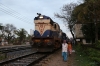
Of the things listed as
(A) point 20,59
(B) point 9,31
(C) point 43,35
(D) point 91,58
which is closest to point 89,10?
(C) point 43,35

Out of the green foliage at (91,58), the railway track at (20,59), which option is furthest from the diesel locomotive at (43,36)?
the green foliage at (91,58)

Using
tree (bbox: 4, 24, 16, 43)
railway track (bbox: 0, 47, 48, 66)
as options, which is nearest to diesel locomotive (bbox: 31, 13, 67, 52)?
railway track (bbox: 0, 47, 48, 66)

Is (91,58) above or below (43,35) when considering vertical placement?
below

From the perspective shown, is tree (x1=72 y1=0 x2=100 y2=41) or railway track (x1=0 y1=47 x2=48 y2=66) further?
tree (x1=72 y1=0 x2=100 y2=41)

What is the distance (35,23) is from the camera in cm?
2394

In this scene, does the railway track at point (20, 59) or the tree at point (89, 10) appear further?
the tree at point (89, 10)

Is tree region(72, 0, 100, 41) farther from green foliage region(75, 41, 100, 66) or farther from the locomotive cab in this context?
green foliage region(75, 41, 100, 66)

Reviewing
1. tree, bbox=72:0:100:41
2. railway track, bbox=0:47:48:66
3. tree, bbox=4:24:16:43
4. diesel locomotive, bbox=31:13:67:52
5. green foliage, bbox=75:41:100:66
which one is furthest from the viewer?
tree, bbox=4:24:16:43

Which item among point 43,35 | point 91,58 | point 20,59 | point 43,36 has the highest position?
point 43,35

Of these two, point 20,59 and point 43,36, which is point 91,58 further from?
point 43,36

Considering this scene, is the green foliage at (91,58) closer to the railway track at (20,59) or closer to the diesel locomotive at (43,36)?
the railway track at (20,59)

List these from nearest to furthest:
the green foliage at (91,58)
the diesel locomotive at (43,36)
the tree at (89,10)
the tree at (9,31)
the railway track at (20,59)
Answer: the green foliage at (91,58)
the railway track at (20,59)
the tree at (89,10)
the diesel locomotive at (43,36)
the tree at (9,31)

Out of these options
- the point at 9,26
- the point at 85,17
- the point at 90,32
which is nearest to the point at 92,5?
the point at 85,17

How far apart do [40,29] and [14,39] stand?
105486 mm
